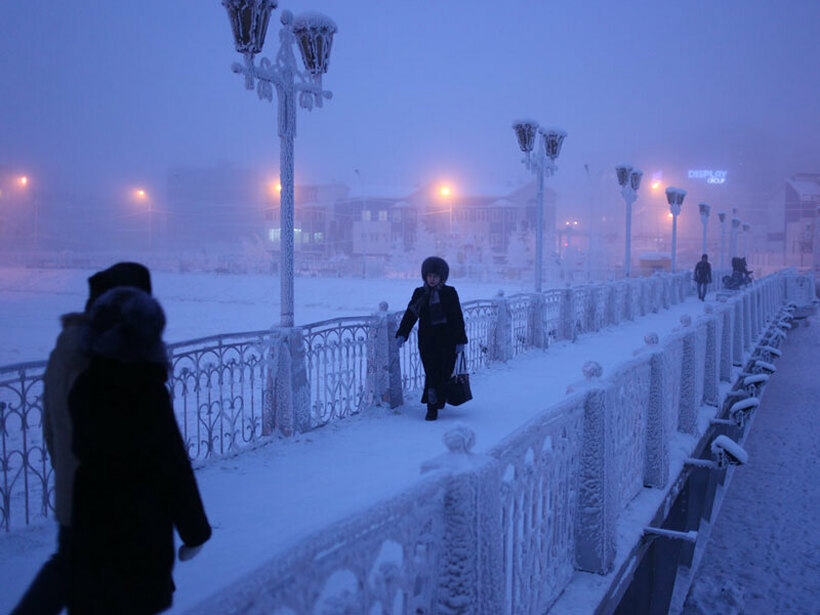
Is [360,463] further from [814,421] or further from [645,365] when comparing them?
[814,421]

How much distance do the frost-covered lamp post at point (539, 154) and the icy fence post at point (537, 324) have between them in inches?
19.2

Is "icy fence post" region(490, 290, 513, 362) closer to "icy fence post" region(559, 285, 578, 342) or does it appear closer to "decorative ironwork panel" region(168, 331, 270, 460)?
"icy fence post" region(559, 285, 578, 342)

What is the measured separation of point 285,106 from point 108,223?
9084 cm

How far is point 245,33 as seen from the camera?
22.3 feet

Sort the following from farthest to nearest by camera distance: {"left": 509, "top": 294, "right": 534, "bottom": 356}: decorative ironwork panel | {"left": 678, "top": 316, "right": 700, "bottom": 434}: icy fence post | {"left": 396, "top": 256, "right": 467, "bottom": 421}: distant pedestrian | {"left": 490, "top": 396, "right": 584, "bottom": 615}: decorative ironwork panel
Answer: {"left": 509, "top": 294, "right": 534, "bottom": 356}: decorative ironwork panel, {"left": 396, "top": 256, "right": 467, "bottom": 421}: distant pedestrian, {"left": 678, "top": 316, "right": 700, "bottom": 434}: icy fence post, {"left": 490, "top": 396, "right": 584, "bottom": 615}: decorative ironwork panel

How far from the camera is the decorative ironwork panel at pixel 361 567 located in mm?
1617

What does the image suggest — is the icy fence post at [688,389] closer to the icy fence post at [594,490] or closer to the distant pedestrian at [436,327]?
the distant pedestrian at [436,327]

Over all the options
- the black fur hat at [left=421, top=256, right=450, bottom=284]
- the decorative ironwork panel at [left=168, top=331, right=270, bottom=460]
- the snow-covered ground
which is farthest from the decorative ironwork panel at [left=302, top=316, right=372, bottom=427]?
the snow-covered ground

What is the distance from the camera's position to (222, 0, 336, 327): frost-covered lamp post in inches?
268

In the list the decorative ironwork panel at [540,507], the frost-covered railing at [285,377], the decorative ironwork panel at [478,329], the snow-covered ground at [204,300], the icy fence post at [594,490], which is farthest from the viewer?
the snow-covered ground at [204,300]

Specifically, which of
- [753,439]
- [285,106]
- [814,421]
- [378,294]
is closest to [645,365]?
[285,106]

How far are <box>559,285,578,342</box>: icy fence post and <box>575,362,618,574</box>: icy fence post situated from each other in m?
10.6

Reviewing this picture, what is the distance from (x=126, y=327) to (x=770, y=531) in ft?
35.2

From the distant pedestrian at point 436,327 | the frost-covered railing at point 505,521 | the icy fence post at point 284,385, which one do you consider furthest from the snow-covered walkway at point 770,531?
the icy fence post at point 284,385
